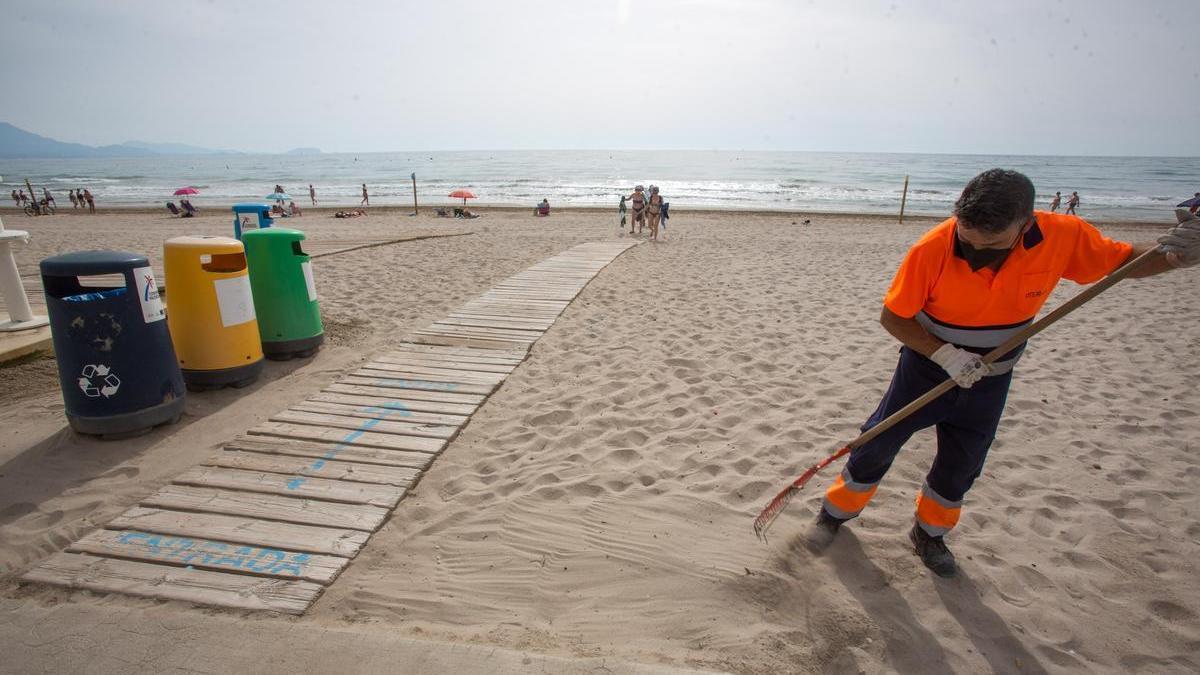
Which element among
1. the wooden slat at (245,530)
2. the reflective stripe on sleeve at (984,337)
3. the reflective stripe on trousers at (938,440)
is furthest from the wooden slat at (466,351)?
the reflective stripe on sleeve at (984,337)

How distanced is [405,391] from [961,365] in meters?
3.86

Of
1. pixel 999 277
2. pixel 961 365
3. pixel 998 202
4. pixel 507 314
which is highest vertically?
pixel 998 202

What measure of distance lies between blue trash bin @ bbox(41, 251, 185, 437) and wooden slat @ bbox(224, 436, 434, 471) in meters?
0.64

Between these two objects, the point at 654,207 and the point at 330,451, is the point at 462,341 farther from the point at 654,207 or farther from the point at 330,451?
the point at 654,207

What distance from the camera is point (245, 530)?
9.20 feet

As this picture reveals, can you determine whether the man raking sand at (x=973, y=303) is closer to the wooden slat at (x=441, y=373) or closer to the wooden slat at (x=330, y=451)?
the wooden slat at (x=330, y=451)

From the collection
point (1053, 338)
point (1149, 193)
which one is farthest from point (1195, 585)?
point (1149, 193)

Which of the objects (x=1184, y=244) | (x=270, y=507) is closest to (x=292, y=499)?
(x=270, y=507)

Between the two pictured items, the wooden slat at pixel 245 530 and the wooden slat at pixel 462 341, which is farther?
the wooden slat at pixel 462 341

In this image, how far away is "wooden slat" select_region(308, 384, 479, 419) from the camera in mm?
4234

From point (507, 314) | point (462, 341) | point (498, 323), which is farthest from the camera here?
point (507, 314)

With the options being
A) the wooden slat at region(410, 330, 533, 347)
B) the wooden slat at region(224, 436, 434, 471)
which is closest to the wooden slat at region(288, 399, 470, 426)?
the wooden slat at region(224, 436, 434, 471)

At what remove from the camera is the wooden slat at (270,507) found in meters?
2.91

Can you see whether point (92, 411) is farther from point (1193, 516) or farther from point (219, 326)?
point (1193, 516)
